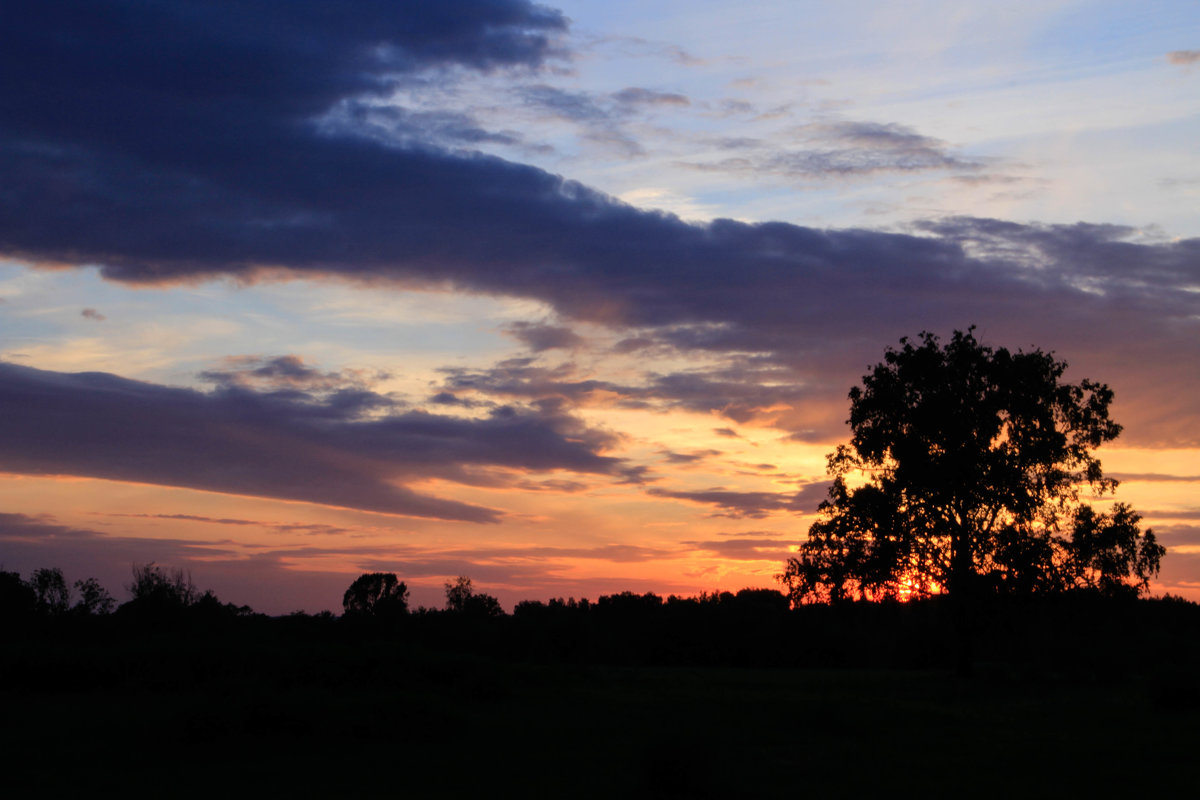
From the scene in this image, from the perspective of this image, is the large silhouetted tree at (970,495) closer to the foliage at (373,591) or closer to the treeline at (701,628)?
the treeline at (701,628)

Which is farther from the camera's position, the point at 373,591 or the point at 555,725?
the point at 373,591

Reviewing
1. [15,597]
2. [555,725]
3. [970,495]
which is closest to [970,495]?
[970,495]

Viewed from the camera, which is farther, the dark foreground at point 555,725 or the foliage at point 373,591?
the foliage at point 373,591

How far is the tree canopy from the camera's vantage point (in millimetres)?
42562

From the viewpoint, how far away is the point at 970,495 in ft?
142

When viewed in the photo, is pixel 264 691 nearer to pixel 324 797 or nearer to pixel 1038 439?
pixel 324 797

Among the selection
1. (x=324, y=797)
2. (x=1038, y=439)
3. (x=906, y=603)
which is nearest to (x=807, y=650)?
(x=906, y=603)

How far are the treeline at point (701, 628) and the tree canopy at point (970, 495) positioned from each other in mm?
1358

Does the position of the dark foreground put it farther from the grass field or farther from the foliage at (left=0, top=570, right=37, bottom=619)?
the foliage at (left=0, top=570, right=37, bottom=619)

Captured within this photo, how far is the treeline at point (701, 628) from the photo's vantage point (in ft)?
145

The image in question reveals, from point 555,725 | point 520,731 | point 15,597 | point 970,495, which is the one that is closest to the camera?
point 520,731

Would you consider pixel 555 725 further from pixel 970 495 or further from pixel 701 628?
pixel 701 628

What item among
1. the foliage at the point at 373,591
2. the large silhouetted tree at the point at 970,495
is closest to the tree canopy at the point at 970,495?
the large silhouetted tree at the point at 970,495

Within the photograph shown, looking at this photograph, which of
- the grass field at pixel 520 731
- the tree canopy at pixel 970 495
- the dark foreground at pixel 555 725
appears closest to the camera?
the grass field at pixel 520 731
